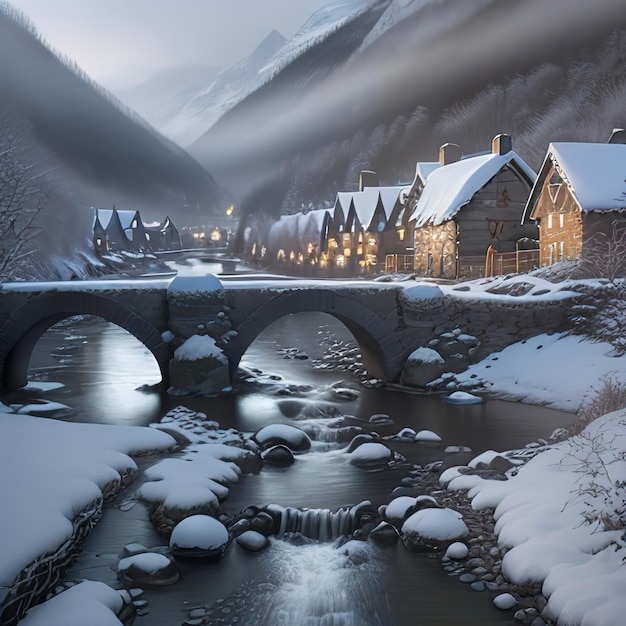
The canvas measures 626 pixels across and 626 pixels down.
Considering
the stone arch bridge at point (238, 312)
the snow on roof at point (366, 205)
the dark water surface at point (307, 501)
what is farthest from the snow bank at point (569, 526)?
the snow on roof at point (366, 205)

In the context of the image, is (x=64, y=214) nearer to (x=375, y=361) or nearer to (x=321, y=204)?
(x=321, y=204)

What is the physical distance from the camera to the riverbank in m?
7.32

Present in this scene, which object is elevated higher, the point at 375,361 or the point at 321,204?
the point at 321,204

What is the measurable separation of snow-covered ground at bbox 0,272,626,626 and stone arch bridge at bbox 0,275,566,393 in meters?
6.53

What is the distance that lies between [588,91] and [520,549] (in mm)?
55107

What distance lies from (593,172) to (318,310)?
42.9 feet

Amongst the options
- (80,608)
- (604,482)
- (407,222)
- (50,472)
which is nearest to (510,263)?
(407,222)

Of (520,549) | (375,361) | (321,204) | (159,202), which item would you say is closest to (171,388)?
(375,361)

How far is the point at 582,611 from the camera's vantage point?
667cm

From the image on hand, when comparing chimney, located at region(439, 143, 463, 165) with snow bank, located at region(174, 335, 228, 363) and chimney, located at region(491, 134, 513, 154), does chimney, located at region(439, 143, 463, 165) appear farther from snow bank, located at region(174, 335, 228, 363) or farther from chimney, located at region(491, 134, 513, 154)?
snow bank, located at region(174, 335, 228, 363)

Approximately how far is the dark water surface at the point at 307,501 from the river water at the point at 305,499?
2cm

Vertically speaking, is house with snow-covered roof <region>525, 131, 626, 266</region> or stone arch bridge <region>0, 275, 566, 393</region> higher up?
house with snow-covered roof <region>525, 131, 626, 266</region>

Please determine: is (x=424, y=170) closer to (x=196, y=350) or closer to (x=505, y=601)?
(x=196, y=350)

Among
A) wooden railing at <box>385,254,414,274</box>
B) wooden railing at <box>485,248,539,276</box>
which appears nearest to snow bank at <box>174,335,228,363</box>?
wooden railing at <box>485,248,539,276</box>
